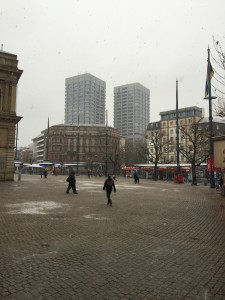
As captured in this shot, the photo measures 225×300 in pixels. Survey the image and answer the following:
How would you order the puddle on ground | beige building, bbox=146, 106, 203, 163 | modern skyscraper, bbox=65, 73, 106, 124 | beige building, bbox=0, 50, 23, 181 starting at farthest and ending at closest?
modern skyscraper, bbox=65, 73, 106, 124
beige building, bbox=146, 106, 203, 163
beige building, bbox=0, 50, 23, 181
the puddle on ground

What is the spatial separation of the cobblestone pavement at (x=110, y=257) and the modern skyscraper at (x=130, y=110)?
576 feet

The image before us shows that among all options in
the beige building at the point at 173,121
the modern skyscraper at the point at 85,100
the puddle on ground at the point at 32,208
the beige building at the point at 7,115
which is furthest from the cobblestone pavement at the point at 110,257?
the modern skyscraper at the point at 85,100

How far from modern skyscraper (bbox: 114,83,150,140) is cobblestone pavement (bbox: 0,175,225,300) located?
176 meters

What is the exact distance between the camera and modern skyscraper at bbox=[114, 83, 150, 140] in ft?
612

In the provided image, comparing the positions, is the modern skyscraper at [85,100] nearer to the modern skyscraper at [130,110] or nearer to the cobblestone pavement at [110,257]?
the modern skyscraper at [130,110]

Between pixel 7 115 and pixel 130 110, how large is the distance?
159 metres

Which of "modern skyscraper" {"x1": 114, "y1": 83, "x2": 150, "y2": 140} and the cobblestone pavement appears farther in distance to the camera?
"modern skyscraper" {"x1": 114, "y1": 83, "x2": 150, "y2": 140}

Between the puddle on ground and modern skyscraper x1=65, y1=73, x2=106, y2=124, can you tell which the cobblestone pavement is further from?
modern skyscraper x1=65, y1=73, x2=106, y2=124

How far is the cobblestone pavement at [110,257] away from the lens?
4.56m

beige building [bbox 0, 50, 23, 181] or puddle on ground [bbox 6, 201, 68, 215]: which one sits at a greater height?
beige building [bbox 0, 50, 23, 181]

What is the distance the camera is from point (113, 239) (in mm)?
7688

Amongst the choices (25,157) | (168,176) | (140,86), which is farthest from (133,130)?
(168,176)

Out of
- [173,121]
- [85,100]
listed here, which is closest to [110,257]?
[173,121]

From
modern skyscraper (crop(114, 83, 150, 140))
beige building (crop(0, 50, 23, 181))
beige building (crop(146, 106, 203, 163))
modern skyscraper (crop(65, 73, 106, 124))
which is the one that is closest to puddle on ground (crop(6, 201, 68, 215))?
beige building (crop(0, 50, 23, 181))
